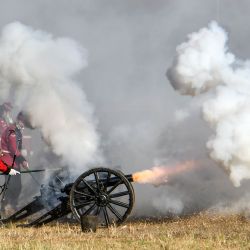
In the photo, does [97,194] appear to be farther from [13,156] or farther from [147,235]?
[13,156]

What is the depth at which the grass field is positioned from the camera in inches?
402

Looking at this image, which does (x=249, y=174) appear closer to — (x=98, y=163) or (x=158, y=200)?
(x=158, y=200)

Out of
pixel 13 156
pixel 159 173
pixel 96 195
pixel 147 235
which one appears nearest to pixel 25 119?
pixel 13 156

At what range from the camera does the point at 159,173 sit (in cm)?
1490

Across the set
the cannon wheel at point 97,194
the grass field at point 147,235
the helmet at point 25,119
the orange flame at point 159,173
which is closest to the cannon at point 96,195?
the cannon wheel at point 97,194

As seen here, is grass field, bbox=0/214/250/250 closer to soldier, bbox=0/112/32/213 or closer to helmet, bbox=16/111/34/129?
soldier, bbox=0/112/32/213

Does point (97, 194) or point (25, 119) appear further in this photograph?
point (25, 119)

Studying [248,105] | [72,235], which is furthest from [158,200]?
[72,235]

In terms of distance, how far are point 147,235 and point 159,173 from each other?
3427 mm

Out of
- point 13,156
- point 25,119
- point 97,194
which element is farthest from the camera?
point 25,119

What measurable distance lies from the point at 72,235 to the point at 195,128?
639cm

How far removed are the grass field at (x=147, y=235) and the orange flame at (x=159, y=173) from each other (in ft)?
3.09

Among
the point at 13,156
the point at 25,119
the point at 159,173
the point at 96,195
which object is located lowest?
the point at 96,195

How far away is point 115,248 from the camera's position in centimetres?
998
